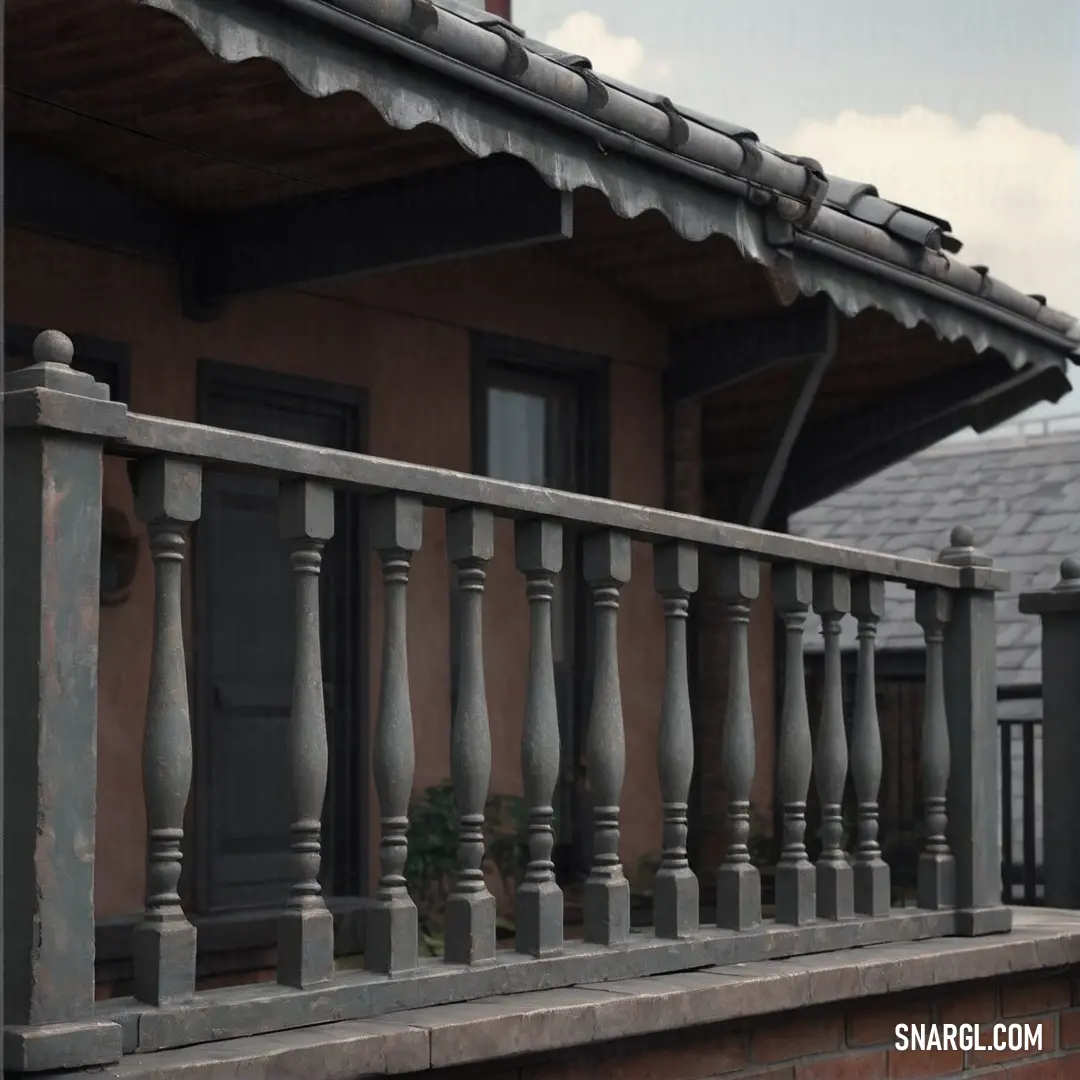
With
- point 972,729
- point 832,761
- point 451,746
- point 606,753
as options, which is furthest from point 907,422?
point 451,746

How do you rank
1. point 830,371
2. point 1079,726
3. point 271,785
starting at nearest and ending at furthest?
point 1079,726, point 271,785, point 830,371

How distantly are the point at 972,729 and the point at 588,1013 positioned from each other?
2189 mm

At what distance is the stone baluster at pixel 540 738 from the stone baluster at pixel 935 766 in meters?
1.78

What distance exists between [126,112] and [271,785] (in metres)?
2.64

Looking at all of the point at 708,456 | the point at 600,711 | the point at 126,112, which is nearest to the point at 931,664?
the point at 600,711

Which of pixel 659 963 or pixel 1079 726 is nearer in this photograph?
pixel 659 963

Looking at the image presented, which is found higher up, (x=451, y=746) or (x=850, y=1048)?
(x=451, y=746)

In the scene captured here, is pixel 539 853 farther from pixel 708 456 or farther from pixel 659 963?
pixel 708 456

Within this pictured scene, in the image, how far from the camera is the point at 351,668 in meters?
7.08

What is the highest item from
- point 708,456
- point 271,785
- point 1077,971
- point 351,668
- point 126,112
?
point 126,112

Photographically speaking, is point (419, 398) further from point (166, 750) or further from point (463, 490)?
point (166, 750)

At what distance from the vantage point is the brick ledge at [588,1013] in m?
3.19

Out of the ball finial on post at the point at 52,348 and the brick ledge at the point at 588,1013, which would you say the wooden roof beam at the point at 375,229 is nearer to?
the brick ledge at the point at 588,1013

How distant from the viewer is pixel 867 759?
5.27m
